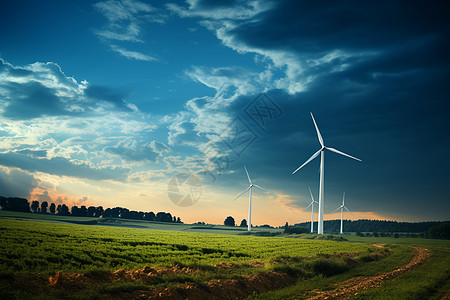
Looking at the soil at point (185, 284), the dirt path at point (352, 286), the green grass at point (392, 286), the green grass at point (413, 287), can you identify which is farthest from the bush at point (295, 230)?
the soil at point (185, 284)

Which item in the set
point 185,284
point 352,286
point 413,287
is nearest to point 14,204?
point 185,284

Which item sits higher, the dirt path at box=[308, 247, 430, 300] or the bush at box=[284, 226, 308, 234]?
the dirt path at box=[308, 247, 430, 300]

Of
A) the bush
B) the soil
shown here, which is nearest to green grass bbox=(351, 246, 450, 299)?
the soil

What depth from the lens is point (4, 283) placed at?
15.4m

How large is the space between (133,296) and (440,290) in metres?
20.9

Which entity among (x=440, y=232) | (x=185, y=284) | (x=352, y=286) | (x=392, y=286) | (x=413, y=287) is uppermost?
(x=185, y=284)

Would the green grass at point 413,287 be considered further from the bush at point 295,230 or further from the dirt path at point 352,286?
the bush at point 295,230

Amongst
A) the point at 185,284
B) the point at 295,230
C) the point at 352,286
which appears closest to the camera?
the point at 185,284

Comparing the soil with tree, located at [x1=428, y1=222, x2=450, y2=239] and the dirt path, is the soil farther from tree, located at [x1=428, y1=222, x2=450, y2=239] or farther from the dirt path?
tree, located at [x1=428, y1=222, x2=450, y2=239]

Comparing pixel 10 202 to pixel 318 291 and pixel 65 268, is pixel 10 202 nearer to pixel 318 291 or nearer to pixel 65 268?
pixel 65 268

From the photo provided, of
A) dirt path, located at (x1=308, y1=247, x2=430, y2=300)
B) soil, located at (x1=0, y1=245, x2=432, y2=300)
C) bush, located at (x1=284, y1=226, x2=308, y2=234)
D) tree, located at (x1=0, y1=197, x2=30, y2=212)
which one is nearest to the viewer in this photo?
soil, located at (x1=0, y1=245, x2=432, y2=300)

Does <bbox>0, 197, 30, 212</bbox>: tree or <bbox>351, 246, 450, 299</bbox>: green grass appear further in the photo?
<bbox>0, 197, 30, 212</bbox>: tree

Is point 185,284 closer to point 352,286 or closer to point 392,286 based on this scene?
point 352,286

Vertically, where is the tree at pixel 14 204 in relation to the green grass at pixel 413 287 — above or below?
below
